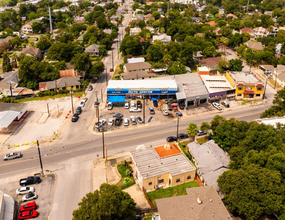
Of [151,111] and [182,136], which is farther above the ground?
[151,111]

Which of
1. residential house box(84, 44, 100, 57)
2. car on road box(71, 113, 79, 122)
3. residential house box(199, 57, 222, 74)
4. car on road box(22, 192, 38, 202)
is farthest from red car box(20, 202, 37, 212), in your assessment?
residential house box(84, 44, 100, 57)

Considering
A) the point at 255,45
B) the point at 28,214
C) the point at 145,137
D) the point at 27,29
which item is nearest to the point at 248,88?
the point at 145,137

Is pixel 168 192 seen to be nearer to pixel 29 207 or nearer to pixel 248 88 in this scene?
pixel 29 207

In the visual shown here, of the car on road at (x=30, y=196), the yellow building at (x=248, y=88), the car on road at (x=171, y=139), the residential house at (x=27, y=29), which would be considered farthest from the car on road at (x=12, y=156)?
→ the residential house at (x=27, y=29)

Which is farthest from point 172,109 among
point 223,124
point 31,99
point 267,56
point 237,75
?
point 267,56

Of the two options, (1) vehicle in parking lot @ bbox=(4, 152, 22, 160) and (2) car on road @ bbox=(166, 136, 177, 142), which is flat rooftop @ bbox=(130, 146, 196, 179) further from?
(1) vehicle in parking lot @ bbox=(4, 152, 22, 160)

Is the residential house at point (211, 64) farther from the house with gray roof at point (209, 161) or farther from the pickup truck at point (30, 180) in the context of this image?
the pickup truck at point (30, 180)

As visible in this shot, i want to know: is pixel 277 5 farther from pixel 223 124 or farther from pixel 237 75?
pixel 223 124
